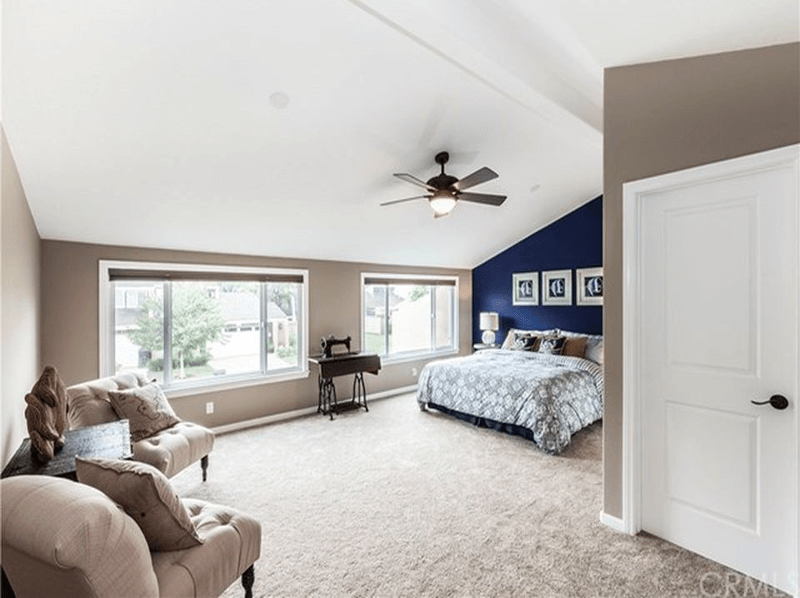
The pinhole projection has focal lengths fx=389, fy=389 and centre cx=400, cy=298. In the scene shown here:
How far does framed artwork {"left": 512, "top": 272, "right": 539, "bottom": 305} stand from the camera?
6227 mm

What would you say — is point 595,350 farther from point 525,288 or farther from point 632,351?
point 632,351

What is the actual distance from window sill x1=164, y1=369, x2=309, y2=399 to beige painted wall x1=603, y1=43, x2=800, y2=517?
11.7 ft

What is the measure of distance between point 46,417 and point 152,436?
2.93 feet

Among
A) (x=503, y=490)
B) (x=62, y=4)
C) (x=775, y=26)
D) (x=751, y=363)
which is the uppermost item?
(x=62, y=4)

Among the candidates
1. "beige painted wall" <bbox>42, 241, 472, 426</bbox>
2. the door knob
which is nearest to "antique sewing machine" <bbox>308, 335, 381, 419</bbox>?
"beige painted wall" <bbox>42, 241, 472, 426</bbox>

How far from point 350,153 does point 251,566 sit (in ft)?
9.48

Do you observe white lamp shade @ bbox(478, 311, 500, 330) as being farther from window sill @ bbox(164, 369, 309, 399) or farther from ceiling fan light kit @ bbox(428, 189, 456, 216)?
ceiling fan light kit @ bbox(428, 189, 456, 216)

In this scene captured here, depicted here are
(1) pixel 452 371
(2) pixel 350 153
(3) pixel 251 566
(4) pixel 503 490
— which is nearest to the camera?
(3) pixel 251 566

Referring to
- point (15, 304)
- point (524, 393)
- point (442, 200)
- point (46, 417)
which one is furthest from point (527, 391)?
point (15, 304)

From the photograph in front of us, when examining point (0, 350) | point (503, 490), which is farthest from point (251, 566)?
point (503, 490)

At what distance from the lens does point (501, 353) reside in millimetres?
5430

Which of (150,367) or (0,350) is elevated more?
(0,350)

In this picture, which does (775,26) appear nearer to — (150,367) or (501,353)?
(501,353)

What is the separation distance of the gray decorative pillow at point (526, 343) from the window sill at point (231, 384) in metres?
2.96
